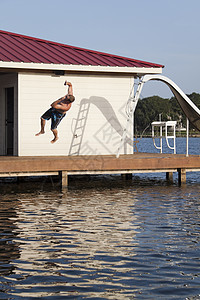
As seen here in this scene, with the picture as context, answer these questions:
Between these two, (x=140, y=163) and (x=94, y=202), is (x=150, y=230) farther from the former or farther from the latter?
(x=140, y=163)

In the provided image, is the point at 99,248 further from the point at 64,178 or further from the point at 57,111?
the point at 57,111

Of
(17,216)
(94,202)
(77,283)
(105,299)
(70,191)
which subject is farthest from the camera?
(70,191)

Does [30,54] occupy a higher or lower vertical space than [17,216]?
higher

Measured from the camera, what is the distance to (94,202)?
14.2m

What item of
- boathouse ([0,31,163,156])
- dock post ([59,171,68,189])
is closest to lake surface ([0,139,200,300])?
dock post ([59,171,68,189])

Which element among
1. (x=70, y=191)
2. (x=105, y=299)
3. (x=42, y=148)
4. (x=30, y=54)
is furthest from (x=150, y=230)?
(x=30, y=54)

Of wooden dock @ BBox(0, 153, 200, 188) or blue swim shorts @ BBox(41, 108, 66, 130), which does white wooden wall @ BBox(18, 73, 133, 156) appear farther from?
wooden dock @ BBox(0, 153, 200, 188)

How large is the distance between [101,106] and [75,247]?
35.2 ft

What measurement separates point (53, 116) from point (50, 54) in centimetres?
217

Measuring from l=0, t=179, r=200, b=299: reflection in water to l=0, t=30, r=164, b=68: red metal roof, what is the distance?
5.21 metres

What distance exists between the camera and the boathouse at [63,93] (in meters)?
17.8

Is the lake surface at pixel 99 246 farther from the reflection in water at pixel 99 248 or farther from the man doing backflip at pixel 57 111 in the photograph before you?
the man doing backflip at pixel 57 111

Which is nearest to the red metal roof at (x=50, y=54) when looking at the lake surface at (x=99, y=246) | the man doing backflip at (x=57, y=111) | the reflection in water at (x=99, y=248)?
the man doing backflip at (x=57, y=111)

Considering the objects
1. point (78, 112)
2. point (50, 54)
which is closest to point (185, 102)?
point (78, 112)
